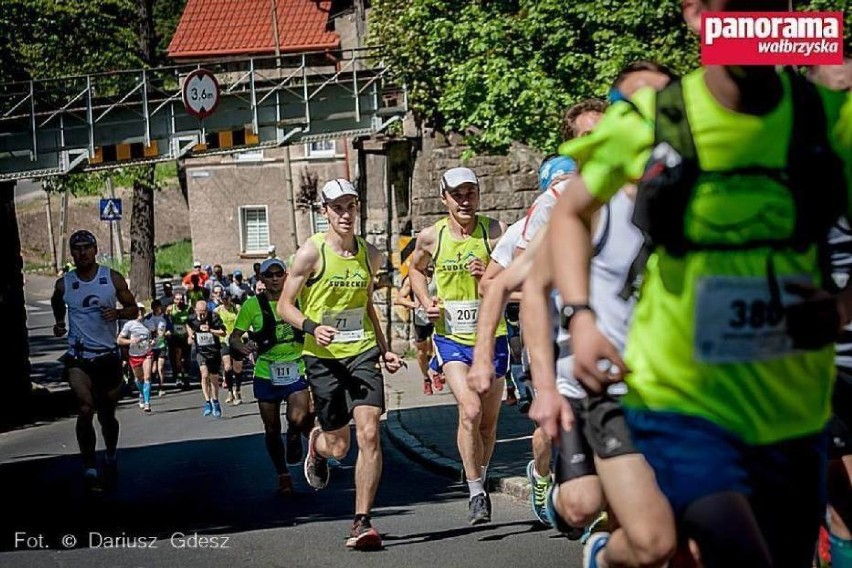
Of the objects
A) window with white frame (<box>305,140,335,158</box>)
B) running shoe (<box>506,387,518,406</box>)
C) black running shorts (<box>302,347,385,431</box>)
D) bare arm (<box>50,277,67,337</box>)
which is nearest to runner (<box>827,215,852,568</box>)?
black running shorts (<box>302,347,385,431</box>)

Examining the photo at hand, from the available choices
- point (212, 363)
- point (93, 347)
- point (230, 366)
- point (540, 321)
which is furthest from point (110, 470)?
point (230, 366)

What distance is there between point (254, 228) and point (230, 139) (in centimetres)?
3183

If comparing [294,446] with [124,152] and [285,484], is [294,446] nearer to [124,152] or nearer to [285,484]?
[285,484]

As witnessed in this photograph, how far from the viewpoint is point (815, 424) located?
3.98 m

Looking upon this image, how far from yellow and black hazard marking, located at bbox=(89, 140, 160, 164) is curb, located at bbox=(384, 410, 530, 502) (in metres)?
12.9

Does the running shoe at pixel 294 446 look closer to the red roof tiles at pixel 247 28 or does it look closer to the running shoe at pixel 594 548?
the running shoe at pixel 594 548

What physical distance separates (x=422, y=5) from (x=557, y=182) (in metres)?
13.8

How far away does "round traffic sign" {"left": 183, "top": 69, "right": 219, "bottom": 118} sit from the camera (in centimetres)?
3055

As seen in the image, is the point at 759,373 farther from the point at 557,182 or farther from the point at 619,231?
the point at 557,182

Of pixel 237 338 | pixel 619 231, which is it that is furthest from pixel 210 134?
pixel 619 231

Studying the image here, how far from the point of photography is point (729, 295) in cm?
385

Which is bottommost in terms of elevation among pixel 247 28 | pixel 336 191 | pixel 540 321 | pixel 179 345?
pixel 179 345

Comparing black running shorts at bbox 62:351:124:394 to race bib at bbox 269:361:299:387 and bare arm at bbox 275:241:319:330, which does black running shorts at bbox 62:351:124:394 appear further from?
bare arm at bbox 275:241:319:330

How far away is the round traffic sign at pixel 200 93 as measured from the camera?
30547 millimetres
